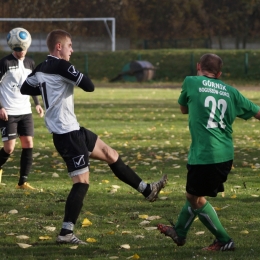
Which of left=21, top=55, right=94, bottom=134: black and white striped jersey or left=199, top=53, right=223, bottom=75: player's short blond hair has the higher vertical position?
left=199, top=53, right=223, bottom=75: player's short blond hair

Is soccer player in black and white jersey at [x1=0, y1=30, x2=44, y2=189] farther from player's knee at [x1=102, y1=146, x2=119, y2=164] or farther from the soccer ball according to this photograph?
player's knee at [x1=102, y1=146, x2=119, y2=164]

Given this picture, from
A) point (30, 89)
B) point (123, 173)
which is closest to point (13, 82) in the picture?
point (30, 89)

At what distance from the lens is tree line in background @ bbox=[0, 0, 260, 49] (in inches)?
2670

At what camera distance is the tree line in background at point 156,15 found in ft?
222

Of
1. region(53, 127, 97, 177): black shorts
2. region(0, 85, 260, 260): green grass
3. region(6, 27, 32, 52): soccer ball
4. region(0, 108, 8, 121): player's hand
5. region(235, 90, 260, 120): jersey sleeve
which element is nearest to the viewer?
region(235, 90, 260, 120): jersey sleeve

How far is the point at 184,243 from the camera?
722 cm

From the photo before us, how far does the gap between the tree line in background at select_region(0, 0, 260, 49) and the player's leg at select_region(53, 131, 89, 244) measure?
5952 cm

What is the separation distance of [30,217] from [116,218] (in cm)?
84

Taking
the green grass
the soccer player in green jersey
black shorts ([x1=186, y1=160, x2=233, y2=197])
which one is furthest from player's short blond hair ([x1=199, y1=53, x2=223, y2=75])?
the green grass

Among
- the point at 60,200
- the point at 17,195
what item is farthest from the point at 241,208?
the point at 17,195

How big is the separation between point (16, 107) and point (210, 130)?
428 cm

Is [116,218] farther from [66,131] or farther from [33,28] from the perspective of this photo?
[33,28]

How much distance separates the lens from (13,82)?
10.6 metres

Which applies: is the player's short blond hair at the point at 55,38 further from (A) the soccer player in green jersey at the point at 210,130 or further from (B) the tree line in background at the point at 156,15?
(B) the tree line in background at the point at 156,15
